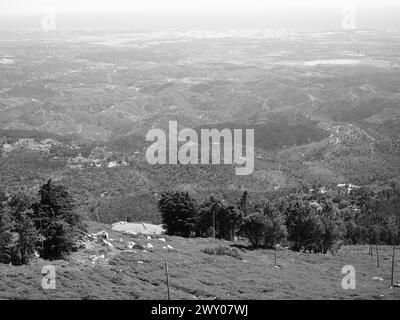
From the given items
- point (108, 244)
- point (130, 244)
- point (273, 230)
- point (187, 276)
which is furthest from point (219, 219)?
point (187, 276)

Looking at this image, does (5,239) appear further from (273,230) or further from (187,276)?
(273,230)

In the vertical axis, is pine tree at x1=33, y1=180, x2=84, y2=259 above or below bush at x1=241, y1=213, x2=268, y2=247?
above

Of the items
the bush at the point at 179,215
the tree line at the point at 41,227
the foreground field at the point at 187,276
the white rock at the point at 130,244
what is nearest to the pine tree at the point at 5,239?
the tree line at the point at 41,227

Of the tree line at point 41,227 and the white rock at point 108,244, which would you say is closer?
the tree line at point 41,227

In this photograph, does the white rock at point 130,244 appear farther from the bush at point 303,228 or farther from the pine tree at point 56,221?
the bush at point 303,228

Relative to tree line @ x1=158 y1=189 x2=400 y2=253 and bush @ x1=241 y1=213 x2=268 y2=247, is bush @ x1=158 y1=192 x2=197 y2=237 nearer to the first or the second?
tree line @ x1=158 y1=189 x2=400 y2=253

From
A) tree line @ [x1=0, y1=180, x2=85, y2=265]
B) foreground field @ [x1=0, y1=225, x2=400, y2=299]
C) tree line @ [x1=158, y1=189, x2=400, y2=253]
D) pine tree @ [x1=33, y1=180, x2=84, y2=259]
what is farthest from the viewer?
tree line @ [x1=158, y1=189, x2=400, y2=253]

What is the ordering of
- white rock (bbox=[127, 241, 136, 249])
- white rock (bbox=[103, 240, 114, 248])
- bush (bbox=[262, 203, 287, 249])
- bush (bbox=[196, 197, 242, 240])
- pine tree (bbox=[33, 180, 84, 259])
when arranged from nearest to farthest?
pine tree (bbox=[33, 180, 84, 259]), white rock (bbox=[103, 240, 114, 248]), white rock (bbox=[127, 241, 136, 249]), bush (bbox=[262, 203, 287, 249]), bush (bbox=[196, 197, 242, 240])

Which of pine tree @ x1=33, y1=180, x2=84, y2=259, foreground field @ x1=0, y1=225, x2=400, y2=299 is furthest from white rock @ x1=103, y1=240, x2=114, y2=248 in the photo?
pine tree @ x1=33, y1=180, x2=84, y2=259
